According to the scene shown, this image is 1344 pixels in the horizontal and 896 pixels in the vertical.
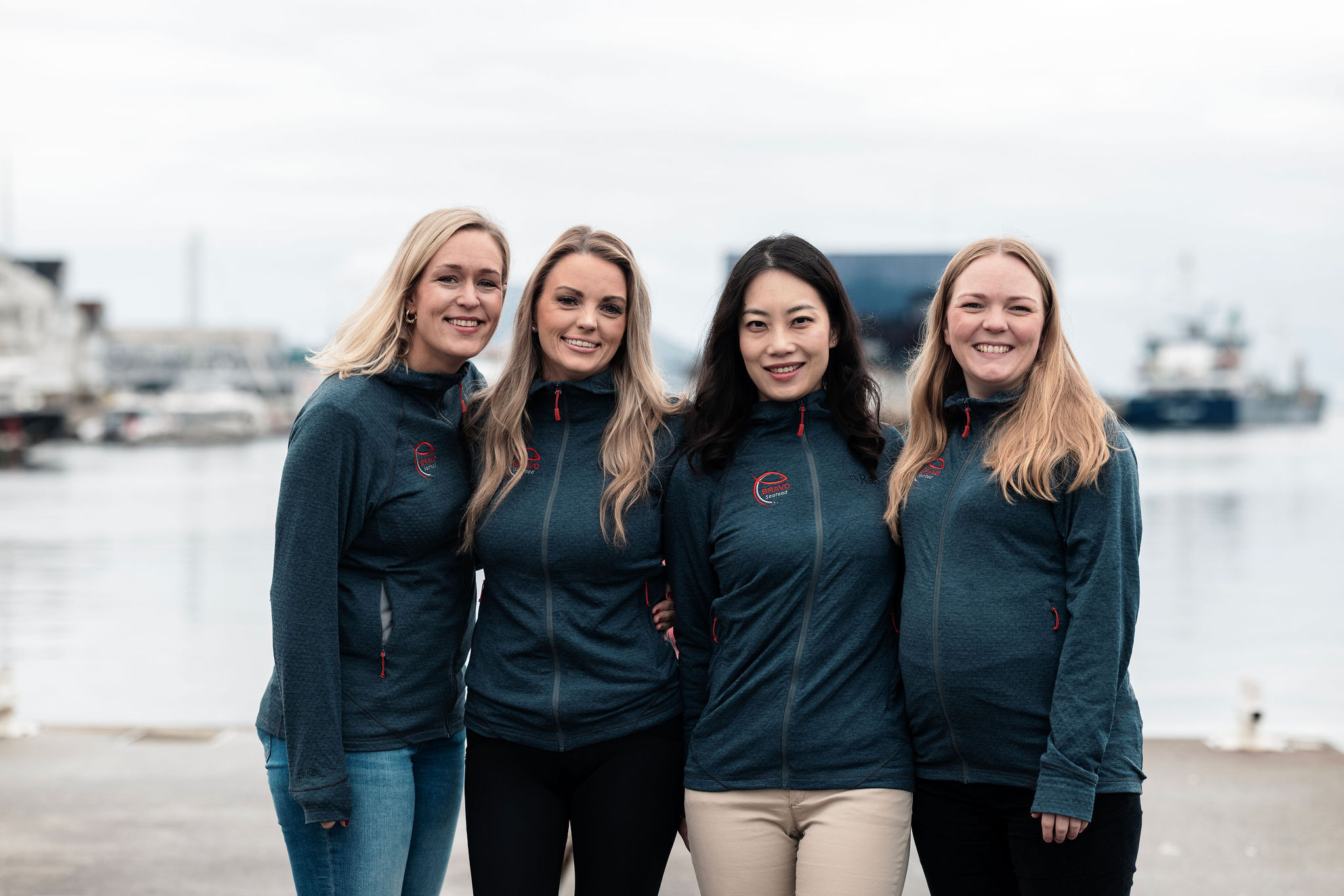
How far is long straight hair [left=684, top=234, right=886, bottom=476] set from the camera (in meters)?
2.80

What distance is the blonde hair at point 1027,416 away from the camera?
2.46 metres

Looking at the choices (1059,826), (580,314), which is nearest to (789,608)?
(1059,826)

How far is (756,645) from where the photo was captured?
2615 millimetres

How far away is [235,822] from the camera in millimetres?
4645

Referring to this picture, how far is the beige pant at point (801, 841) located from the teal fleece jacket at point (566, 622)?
273mm

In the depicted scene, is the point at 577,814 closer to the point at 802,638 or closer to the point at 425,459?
the point at 802,638

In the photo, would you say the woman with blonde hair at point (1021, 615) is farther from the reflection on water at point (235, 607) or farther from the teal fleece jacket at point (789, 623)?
the reflection on water at point (235, 607)

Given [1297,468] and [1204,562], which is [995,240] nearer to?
[1204,562]

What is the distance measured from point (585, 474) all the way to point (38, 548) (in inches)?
578

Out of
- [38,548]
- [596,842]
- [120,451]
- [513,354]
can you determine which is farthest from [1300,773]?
[120,451]

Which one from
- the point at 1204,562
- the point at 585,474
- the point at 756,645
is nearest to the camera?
the point at 756,645

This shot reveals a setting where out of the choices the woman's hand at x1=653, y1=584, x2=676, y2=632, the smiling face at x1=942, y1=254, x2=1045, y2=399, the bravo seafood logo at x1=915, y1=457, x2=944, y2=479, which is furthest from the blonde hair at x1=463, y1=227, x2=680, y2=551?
the smiling face at x1=942, y1=254, x2=1045, y2=399

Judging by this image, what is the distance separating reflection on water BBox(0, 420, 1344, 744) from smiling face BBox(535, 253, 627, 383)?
15.3 feet

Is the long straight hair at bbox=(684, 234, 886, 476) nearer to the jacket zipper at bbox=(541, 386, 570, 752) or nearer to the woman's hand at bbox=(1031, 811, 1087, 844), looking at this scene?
the jacket zipper at bbox=(541, 386, 570, 752)
